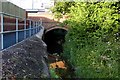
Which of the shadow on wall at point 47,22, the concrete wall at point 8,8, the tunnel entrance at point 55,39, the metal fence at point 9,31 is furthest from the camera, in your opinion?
the tunnel entrance at point 55,39

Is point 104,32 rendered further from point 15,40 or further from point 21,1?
point 21,1

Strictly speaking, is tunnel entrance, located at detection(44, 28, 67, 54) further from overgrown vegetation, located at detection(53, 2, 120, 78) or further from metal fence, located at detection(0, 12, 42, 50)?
metal fence, located at detection(0, 12, 42, 50)

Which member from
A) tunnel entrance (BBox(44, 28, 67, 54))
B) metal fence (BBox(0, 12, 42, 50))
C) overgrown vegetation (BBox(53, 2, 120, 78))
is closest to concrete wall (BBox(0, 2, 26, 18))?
metal fence (BBox(0, 12, 42, 50))

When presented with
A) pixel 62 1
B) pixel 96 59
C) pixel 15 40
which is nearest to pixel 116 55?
pixel 96 59

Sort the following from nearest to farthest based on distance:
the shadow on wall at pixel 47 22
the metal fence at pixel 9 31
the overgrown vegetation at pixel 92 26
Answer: the metal fence at pixel 9 31 → the overgrown vegetation at pixel 92 26 → the shadow on wall at pixel 47 22

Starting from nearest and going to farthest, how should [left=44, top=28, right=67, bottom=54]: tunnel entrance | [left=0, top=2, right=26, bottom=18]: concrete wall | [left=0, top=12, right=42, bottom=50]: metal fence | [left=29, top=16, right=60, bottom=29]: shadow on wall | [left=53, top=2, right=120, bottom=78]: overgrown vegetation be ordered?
1. [left=0, top=12, right=42, bottom=50]: metal fence
2. [left=0, top=2, right=26, bottom=18]: concrete wall
3. [left=53, top=2, right=120, bottom=78]: overgrown vegetation
4. [left=29, top=16, right=60, bottom=29]: shadow on wall
5. [left=44, top=28, right=67, bottom=54]: tunnel entrance

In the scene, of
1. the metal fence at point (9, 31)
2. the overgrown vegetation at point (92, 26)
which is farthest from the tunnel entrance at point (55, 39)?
the metal fence at point (9, 31)

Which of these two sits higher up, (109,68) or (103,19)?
(103,19)

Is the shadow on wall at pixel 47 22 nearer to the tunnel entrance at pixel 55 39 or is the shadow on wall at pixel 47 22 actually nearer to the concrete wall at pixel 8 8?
the tunnel entrance at pixel 55 39

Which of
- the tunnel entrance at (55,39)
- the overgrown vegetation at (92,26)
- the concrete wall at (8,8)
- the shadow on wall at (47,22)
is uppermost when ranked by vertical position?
the concrete wall at (8,8)

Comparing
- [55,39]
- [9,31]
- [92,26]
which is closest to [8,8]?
[9,31]

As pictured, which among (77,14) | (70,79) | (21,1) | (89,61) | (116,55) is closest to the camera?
(116,55)

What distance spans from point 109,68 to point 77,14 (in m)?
7.36

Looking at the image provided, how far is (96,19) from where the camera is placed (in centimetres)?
1459
